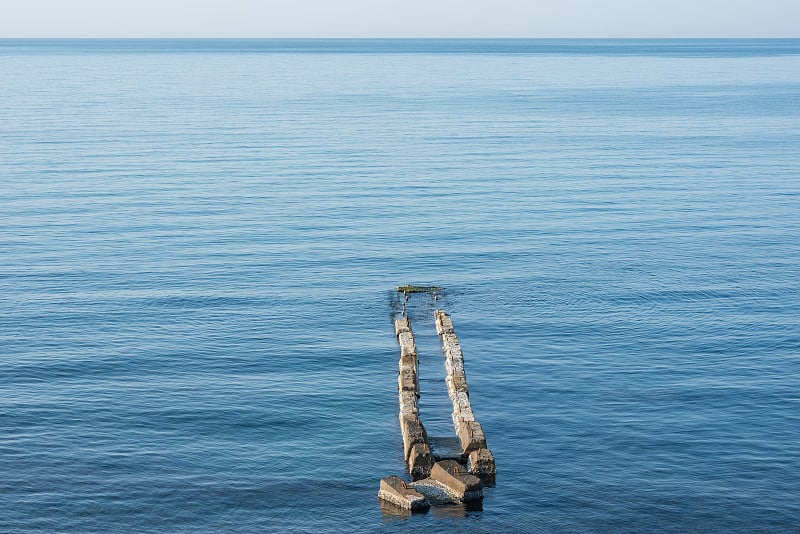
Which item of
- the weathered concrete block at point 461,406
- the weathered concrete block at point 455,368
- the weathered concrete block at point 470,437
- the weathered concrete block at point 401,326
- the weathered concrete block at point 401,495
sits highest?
the weathered concrete block at point 401,326

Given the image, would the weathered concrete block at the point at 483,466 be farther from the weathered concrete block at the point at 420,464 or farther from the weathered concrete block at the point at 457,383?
the weathered concrete block at the point at 457,383

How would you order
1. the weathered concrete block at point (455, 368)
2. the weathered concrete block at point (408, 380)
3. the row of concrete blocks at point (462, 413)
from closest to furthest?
the row of concrete blocks at point (462, 413), the weathered concrete block at point (408, 380), the weathered concrete block at point (455, 368)

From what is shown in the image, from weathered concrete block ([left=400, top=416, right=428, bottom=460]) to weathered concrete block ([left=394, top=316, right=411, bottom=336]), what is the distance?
1292 centimetres

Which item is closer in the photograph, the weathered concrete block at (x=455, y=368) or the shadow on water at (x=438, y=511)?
the shadow on water at (x=438, y=511)

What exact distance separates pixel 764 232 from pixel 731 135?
65.2 meters

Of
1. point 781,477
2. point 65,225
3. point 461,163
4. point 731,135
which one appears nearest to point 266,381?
point 781,477

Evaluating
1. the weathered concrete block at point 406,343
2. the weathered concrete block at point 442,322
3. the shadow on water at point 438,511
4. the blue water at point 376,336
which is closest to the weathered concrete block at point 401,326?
the weathered concrete block at point 406,343

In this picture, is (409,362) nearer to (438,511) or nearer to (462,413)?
(462,413)

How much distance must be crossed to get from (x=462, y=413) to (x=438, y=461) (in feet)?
13.5

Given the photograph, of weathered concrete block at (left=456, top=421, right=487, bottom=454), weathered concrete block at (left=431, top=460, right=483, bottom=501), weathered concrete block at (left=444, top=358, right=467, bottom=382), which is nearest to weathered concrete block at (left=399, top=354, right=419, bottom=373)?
weathered concrete block at (left=444, top=358, right=467, bottom=382)

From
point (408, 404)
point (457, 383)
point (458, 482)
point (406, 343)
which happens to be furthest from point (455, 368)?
point (458, 482)

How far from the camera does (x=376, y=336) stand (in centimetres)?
6181

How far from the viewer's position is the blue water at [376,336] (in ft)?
138

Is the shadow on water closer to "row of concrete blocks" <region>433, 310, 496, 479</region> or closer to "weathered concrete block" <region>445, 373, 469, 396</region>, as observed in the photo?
"row of concrete blocks" <region>433, 310, 496, 479</region>
